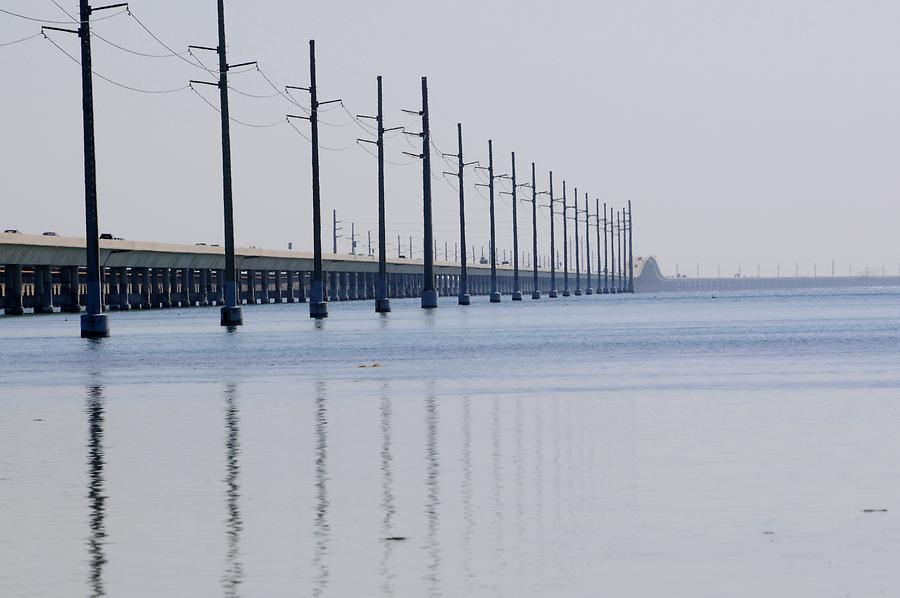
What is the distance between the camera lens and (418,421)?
21.8 meters

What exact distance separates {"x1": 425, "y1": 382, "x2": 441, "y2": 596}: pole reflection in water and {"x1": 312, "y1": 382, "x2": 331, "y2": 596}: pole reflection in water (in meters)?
0.58

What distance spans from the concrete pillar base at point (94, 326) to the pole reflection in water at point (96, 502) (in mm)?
35467

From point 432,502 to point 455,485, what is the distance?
1107 millimetres

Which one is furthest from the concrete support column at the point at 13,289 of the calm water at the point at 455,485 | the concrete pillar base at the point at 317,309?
the calm water at the point at 455,485

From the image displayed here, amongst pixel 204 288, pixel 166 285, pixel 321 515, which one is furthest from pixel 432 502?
pixel 204 288

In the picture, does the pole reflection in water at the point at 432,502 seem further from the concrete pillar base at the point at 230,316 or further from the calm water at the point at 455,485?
the concrete pillar base at the point at 230,316

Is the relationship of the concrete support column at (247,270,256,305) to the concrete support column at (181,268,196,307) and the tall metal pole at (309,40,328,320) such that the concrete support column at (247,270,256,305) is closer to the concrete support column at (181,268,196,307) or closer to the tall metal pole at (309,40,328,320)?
the concrete support column at (181,268,196,307)

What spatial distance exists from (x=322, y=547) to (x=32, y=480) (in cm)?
501

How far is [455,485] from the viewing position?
14.6m

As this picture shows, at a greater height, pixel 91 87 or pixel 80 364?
pixel 91 87

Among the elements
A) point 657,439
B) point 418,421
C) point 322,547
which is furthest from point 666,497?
point 418,421

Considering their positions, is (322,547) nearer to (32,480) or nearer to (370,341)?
(32,480)

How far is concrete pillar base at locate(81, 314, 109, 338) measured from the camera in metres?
59.6

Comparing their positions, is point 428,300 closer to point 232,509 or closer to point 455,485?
point 455,485
